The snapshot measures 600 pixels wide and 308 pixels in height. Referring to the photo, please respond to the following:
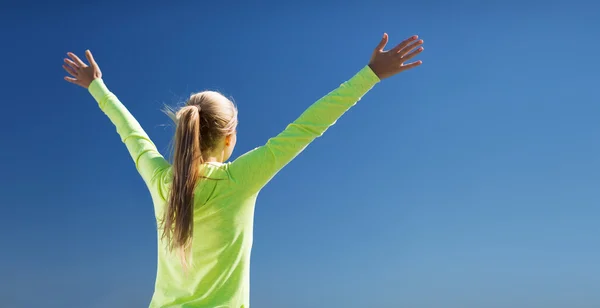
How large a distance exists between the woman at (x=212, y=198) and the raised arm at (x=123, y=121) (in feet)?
0.18

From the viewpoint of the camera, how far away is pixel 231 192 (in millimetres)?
3193

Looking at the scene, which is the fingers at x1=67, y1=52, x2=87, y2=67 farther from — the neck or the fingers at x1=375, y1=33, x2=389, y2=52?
the fingers at x1=375, y1=33, x2=389, y2=52

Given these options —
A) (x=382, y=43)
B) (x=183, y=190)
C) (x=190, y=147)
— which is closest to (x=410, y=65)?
(x=382, y=43)

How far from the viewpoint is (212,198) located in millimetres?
3225

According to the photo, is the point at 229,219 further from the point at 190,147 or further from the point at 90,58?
the point at 90,58

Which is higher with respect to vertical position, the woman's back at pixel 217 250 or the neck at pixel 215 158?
the neck at pixel 215 158

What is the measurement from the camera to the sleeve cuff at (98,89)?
4.19m

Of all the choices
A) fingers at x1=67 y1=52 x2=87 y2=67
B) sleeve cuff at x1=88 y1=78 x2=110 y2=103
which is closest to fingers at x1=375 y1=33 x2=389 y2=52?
sleeve cuff at x1=88 y1=78 x2=110 y2=103

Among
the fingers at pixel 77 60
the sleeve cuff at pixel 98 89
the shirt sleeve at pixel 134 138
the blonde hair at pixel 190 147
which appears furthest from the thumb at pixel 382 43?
the fingers at pixel 77 60

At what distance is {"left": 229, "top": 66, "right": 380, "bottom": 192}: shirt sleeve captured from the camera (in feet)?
10.5

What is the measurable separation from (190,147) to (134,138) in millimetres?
590

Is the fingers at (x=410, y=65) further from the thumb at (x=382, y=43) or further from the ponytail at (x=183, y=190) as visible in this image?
the ponytail at (x=183, y=190)

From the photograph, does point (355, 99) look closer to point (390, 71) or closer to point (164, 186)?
point (390, 71)

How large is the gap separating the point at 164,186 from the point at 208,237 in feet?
1.29
